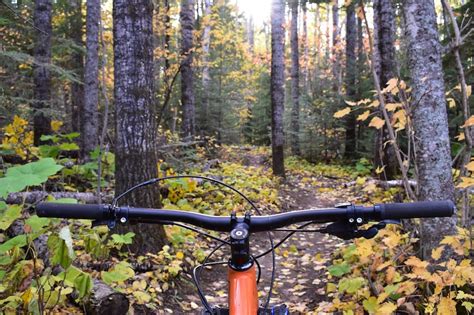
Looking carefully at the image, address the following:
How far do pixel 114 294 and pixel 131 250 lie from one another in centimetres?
143

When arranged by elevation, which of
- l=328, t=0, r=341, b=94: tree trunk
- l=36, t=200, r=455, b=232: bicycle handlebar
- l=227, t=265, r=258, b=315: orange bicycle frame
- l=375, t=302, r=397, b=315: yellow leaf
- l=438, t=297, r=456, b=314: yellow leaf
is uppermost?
l=328, t=0, r=341, b=94: tree trunk

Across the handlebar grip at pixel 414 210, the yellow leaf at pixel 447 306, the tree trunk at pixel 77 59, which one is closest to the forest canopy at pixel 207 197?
the yellow leaf at pixel 447 306

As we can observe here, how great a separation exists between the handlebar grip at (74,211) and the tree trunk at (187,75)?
10784 millimetres

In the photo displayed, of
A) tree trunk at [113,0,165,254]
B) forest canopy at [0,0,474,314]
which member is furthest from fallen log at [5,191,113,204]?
tree trunk at [113,0,165,254]

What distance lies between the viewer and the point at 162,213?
1597 mm

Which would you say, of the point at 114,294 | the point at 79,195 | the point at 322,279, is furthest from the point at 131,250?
the point at 322,279

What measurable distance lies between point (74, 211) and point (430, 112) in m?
3.32

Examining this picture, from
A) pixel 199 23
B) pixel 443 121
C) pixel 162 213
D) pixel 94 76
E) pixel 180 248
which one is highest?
pixel 199 23

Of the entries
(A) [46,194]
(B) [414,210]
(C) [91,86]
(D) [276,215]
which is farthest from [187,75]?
(B) [414,210]

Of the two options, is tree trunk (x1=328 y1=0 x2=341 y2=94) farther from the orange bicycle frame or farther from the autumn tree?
the orange bicycle frame

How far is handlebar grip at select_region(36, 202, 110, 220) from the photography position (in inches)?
62.7

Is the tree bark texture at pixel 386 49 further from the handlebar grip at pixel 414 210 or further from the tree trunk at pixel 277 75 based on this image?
the handlebar grip at pixel 414 210

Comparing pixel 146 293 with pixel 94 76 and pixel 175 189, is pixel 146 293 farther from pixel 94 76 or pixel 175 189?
pixel 94 76

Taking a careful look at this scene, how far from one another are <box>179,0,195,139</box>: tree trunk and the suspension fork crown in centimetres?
1102
